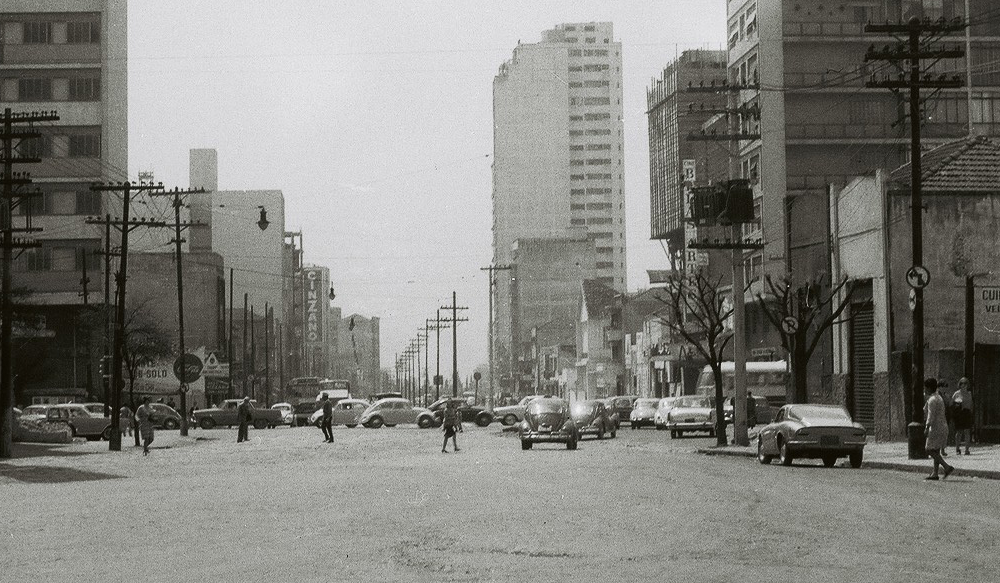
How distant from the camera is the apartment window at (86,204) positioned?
92812mm

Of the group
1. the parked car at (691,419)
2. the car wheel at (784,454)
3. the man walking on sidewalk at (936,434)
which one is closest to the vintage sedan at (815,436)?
the car wheel at (784,454)

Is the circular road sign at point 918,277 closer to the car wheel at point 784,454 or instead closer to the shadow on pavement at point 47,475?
the car wheel at point 784,454

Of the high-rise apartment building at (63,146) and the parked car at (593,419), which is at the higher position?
the high-rise apartment building at (63,146)

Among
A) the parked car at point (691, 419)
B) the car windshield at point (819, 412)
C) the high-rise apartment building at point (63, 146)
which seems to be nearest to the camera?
the car windshield at point (819, 412)

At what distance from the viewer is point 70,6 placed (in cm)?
9369

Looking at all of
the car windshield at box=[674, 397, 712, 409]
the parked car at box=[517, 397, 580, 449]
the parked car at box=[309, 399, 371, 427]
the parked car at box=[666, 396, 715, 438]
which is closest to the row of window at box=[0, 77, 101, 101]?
the parked car at box=[309, 399, 371, 427]

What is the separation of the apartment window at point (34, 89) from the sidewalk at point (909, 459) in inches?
2419

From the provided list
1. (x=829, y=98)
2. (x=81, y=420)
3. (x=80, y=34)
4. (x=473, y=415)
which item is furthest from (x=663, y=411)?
(x=80, y=34)

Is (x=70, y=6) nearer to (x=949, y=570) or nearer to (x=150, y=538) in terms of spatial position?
(x=150, y=538)

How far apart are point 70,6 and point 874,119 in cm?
4820

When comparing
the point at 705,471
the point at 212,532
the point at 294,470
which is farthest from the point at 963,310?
the point at 212,532

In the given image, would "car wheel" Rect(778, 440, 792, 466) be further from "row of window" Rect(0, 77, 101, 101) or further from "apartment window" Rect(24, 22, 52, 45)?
"apartment window" Rect(24, 22, 52, 45)

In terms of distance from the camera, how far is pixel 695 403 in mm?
59812

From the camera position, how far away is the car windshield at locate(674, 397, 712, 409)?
59.2 m
